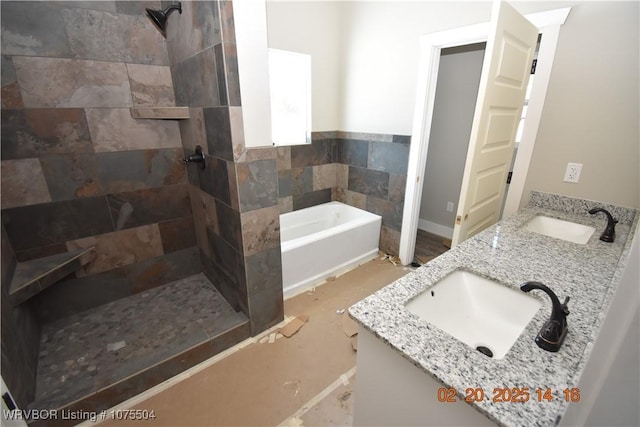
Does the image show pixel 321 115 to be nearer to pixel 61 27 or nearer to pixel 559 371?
pixel 61 27

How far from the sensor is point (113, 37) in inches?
66.8

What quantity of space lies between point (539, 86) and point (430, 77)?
758 mm


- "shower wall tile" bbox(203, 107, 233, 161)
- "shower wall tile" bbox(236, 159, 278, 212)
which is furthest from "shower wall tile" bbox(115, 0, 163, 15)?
"shower wall tile" bbox(236, 159, 278, 212)

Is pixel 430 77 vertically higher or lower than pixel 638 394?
higher

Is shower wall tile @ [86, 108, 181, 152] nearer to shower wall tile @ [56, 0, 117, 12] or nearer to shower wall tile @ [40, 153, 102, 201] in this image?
shower wall tile @ [40, 153, 102, 201]

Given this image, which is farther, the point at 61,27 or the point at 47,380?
the point at 61,27

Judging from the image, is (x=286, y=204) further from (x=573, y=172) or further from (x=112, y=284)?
(x=573, y=172)

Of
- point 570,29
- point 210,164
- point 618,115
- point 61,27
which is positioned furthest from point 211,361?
point 570,29

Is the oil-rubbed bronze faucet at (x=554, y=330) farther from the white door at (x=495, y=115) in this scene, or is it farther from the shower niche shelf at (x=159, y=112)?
the shower niche shelf at (x=159, y=112)

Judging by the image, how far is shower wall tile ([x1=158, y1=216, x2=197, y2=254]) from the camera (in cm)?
216

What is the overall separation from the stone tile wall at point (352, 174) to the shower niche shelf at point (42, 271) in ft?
5.18

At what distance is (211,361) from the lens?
1711 millimetres

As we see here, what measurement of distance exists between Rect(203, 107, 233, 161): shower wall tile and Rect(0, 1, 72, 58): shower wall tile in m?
0.89

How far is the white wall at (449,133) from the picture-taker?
9.94 feet
